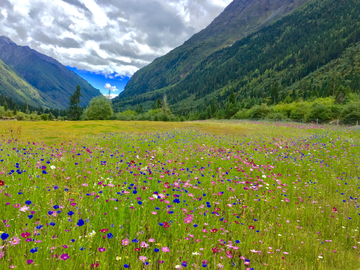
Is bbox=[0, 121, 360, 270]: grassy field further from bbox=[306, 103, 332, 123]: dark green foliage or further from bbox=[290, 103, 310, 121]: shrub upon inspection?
bbox=[290, 103, 310, 121]: shrub

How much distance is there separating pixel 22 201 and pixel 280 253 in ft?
14.7

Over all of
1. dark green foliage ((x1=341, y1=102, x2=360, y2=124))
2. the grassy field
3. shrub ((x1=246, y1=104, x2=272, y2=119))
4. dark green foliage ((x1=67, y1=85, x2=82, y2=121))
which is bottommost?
the grassy field

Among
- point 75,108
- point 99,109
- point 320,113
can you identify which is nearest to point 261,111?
point 320,113

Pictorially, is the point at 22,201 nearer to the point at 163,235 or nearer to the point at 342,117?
the point at 163,235

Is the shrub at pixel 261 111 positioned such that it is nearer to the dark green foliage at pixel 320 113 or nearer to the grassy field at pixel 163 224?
the dark green foliage at pixel 320 113

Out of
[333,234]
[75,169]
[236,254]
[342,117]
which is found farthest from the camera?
[342,117]

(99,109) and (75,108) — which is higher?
(75,108)

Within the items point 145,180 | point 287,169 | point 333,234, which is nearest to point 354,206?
point 333,234

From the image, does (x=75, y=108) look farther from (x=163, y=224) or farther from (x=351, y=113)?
(x=163, y=224)

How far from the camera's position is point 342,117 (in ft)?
169

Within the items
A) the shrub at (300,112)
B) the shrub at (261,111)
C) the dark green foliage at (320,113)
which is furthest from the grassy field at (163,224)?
the shrub at (261,111)

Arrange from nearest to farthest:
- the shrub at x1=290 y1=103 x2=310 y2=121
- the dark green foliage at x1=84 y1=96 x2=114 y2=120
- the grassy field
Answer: the grassy field → the shrub at x1=290 y1=103 x2=310 y2=121 → the dark green foliage at x1=84 y1=96 x2=114 y2=120

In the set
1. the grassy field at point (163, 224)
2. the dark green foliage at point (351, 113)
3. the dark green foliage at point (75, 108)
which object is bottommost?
the grassy field at point (163, 224)

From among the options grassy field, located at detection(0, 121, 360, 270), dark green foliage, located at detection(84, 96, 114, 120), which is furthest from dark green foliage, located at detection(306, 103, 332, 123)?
dark green foliage, located at detection(84, 96, 114, 120)
